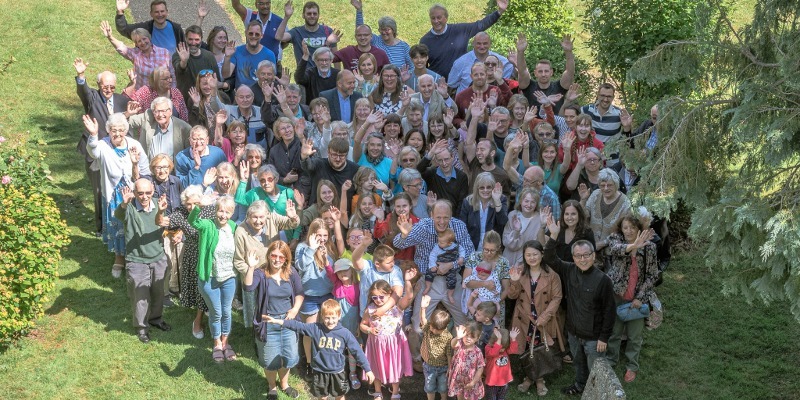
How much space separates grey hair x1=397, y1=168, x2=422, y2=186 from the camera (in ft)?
34.2

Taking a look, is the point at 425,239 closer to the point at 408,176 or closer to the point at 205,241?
the point at 408,176

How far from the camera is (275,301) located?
31.3ft

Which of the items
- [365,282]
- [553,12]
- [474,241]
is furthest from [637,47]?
[365,282]

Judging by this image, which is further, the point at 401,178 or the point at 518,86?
the point at 518,86

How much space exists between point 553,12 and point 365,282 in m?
8.28

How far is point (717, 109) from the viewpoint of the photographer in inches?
350

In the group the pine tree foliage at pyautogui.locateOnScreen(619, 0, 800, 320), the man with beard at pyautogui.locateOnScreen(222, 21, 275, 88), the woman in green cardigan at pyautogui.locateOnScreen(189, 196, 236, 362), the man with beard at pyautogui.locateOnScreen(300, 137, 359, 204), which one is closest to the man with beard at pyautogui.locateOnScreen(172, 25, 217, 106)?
the man with beard at pyautogui.locateOnScreen(222, 21, 275, 88)

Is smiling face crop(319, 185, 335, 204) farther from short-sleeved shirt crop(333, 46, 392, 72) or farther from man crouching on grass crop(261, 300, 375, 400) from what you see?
short-sleeved shirt crop(333, 46, 392, 72)

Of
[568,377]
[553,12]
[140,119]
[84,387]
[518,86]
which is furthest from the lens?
[553,12]

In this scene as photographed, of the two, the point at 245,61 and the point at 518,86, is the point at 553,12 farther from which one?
the point at 245,61

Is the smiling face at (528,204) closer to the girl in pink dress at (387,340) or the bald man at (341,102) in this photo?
the girl in pink dress at (387,340)

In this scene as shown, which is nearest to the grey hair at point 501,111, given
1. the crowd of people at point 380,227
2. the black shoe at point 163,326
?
the crowd of people at point 380,227

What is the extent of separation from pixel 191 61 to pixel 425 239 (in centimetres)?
441

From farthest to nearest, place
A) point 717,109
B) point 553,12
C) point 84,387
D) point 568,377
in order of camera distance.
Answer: point 553,12 < point 568,377 < point 84,387 < point 717,109
